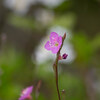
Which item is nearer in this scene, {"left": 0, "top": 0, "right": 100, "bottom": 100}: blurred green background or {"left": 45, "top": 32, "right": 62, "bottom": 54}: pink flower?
{"left": 45, "top": 32, "right": 62, "bottom": 54}: pink flower

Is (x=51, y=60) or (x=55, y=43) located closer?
(x=55, y=43)

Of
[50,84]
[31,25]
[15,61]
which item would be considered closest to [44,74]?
[50,84]

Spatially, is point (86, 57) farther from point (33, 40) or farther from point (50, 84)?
point (33, 40)

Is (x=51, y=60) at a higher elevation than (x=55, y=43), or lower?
lower

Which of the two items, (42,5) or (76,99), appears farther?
(42,5)

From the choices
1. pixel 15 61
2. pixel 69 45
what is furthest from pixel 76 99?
pixel 15 61

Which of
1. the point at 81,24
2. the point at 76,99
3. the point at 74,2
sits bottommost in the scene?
the point at 76,99

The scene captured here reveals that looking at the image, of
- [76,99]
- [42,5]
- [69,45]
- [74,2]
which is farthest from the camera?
[74,2]

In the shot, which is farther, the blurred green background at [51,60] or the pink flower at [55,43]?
the blurred green background at [51,60]

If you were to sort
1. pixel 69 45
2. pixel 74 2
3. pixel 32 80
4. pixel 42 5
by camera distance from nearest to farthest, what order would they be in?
pixel 69 45 → pixel 32 80 → pixel 42 5 → pixel 74 2

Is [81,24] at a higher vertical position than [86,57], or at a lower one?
higher
